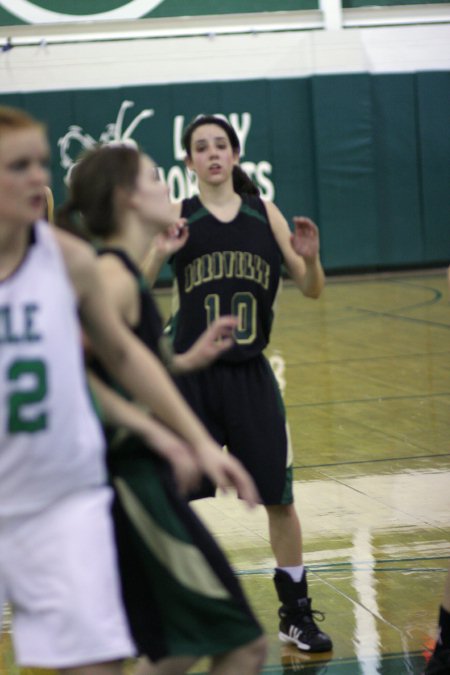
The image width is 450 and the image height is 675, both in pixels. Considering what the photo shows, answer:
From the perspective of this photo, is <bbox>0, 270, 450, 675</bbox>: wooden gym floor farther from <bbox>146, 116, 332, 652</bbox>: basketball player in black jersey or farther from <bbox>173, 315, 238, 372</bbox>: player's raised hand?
<bbox>173, 315, 238, 372</bbox>: player's raised hand

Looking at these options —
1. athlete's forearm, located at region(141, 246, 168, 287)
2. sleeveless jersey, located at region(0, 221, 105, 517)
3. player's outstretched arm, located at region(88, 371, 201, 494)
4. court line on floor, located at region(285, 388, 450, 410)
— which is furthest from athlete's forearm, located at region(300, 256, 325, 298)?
court line on floor, located at region(285, 388, 450, 410)

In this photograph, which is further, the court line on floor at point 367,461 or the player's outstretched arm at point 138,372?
the court line on floor at point 367,461

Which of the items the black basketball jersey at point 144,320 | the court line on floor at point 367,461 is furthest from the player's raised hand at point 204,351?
the court line on floor at point 367,461

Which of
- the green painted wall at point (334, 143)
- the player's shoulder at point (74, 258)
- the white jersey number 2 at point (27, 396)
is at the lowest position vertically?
the white jersey number 2 at point (27, 396)

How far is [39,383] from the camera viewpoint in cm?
213

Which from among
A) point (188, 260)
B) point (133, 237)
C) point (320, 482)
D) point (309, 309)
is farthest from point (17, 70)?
point (133, 237)

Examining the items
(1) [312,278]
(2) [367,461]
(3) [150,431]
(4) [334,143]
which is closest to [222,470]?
(3) [150,431]

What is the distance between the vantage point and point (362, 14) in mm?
16453

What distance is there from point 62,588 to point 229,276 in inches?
76.8

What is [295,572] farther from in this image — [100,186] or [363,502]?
[100,186]

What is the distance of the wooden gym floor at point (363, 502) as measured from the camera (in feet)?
12.5

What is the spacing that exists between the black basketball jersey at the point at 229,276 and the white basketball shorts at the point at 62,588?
70.0 inches

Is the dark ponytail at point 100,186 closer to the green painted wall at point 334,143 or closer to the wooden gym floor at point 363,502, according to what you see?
the wooden gym floor at point 363,502

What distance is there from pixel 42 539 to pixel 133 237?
737 millimetres
